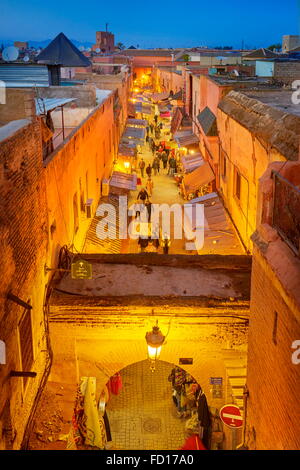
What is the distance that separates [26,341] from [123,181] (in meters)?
13.6

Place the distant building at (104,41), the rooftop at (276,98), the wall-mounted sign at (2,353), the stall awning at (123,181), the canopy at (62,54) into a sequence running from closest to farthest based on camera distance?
the wall-mounted sign at (2,353) → the rooftop at (276,98) → the canopy at (62,54) → the stall awning at (123,181) → the distant building at (104,41)

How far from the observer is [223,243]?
41.6ft

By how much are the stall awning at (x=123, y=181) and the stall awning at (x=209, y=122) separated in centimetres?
370

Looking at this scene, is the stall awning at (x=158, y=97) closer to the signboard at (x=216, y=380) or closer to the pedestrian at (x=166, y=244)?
the pedestrian at (x=166, y=244)

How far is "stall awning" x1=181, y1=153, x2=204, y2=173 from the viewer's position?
21688 mm

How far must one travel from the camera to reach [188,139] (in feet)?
85.6

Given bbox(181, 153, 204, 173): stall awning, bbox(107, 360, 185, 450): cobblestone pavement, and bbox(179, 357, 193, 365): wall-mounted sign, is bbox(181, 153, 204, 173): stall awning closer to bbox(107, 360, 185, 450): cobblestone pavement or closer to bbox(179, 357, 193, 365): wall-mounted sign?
bbox(107, 360, 185, 450): cobblestone pavement

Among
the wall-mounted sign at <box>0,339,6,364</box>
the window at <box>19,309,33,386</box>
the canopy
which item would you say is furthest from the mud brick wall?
the canopy

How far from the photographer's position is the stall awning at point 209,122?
17.2 m

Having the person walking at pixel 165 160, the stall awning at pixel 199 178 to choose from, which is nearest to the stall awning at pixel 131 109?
the person walking at pixel 165 160

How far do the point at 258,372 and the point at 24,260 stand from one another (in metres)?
3.49

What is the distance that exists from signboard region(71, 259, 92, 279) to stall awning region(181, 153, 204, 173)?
1379 cm

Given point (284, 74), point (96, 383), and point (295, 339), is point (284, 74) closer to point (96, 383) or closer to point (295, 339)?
point (96, 383)

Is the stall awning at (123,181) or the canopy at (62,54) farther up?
the canopy at (62,54)
